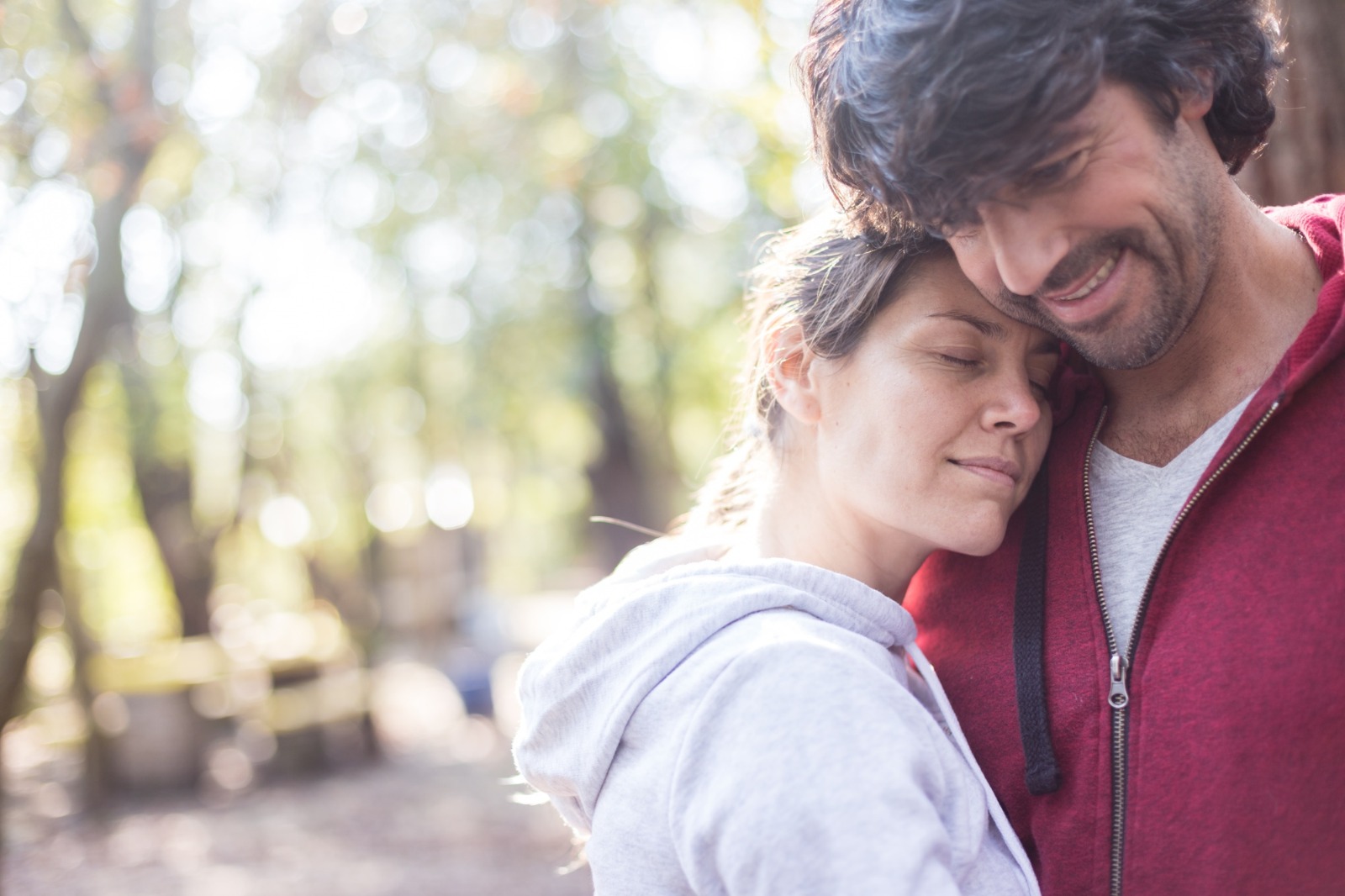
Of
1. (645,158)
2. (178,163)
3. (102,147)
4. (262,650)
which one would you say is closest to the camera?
(102,147)

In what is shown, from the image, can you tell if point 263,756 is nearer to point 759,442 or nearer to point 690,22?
point 690,22

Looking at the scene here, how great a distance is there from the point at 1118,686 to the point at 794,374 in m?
0.82

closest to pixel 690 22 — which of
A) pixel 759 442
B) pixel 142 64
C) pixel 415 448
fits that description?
pixel 142 64

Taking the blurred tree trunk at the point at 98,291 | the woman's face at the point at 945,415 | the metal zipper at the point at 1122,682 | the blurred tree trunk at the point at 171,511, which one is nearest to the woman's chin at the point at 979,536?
the woman's face at the point at 945,415

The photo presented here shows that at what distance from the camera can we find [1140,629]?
1.78 metres

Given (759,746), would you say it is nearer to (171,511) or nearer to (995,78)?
(995,78)

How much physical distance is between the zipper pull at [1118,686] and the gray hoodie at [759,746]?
0.24 metres

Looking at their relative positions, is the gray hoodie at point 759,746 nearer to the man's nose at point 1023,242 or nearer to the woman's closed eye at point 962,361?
the woman's closed eye at point 962,361

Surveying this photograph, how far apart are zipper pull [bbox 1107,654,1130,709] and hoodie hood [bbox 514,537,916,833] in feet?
1.20

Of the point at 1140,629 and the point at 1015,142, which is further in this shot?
the point at 1140,629

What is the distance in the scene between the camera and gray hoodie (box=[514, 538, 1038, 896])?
4.91ft

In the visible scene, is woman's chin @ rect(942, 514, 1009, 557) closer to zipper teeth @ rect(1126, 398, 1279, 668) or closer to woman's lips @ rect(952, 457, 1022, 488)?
woman's lips @ rect(952, 457, 1022, 488)

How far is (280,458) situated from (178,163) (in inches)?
375

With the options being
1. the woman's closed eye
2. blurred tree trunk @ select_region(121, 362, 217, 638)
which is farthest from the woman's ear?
blurred tree trunk @ select_region(121, 362, 217, 638)
